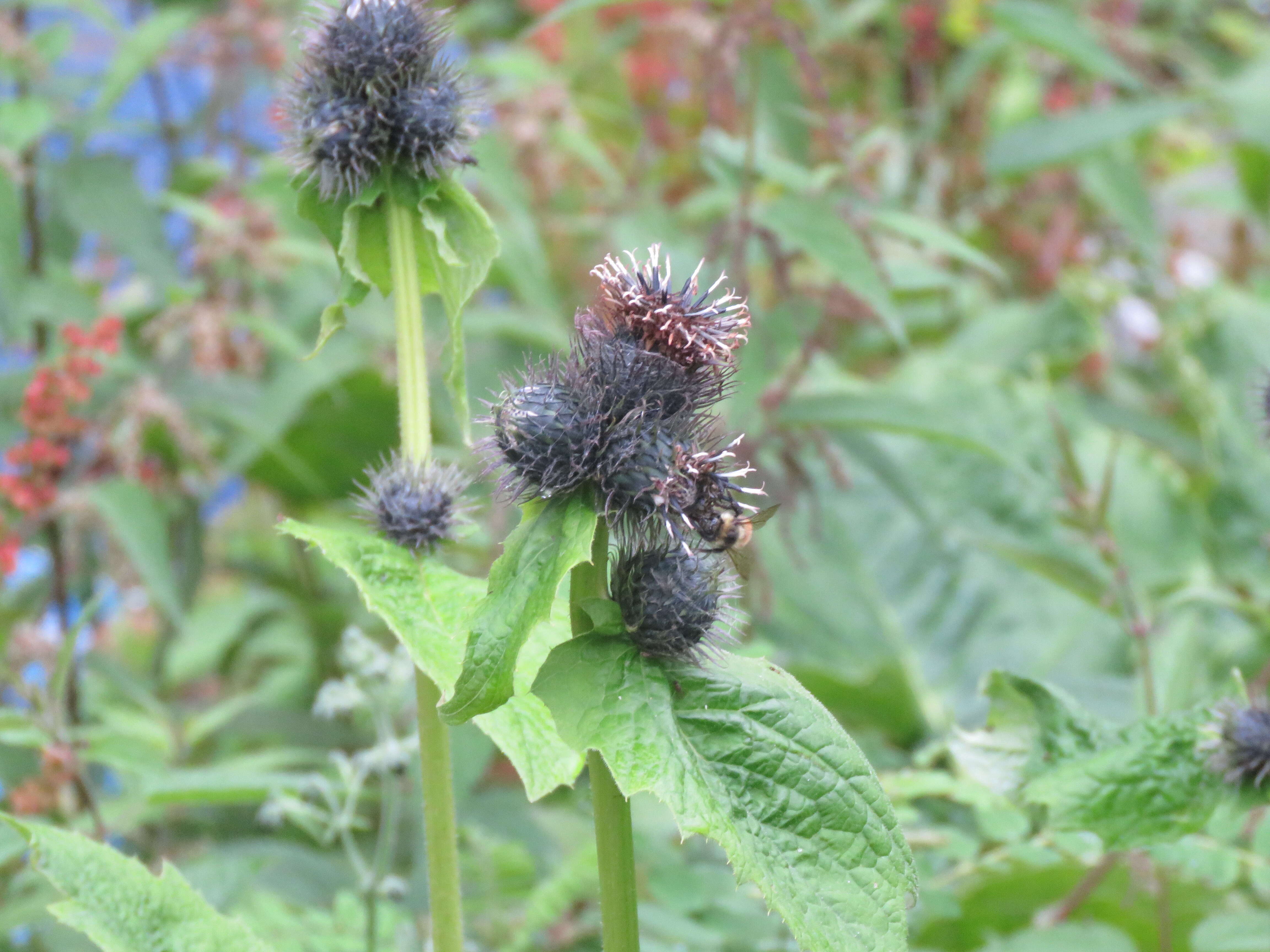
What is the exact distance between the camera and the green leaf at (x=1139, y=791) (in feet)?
3.91

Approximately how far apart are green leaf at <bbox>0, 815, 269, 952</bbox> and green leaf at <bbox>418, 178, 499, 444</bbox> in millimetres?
480

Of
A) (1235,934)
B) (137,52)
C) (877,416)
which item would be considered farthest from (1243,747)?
(137,52)

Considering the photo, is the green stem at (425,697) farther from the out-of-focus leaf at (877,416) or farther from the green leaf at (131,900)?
the out-of-focus leaf at (877,416)

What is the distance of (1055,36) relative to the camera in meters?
2.67

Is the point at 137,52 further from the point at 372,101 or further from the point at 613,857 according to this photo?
the point at 613,857

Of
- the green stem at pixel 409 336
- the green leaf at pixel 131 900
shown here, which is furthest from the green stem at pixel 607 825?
the green leaf at pixel 131 900

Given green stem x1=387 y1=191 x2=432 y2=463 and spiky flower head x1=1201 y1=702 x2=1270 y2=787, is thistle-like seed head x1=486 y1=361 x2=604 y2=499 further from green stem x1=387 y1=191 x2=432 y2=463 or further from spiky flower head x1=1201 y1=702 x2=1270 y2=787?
spiky flower head x1=1201 y1=702 x2=1270 y2=787

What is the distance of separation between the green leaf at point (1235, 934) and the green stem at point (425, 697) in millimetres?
842

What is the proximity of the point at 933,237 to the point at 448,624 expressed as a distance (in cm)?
123

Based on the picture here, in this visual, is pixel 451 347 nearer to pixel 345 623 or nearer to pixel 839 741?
pixel 839 741

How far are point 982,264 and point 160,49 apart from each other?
175 cm

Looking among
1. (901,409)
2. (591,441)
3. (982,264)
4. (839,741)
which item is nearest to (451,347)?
(591,441)

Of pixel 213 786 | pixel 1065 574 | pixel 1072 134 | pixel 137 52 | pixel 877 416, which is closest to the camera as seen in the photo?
pixel 213 786

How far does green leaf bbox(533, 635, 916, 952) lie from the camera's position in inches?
32.9
